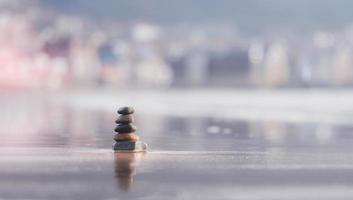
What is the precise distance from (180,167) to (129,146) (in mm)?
2737

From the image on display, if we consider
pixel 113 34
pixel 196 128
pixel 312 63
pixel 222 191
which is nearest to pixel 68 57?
pixel 113 34

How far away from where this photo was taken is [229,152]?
16.8 m

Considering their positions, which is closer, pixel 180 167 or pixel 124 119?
pixel 180 167

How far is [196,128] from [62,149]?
979 cm

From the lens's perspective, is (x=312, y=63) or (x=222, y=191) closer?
(x=222, y=191)

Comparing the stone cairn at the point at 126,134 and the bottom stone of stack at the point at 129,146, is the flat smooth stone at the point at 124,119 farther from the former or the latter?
the bottom stone of stack at the point at 129,146

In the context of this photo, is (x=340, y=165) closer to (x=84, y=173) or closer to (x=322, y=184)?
(x=322, y=184)

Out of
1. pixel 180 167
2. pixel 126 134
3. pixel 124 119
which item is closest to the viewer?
pixel 180 167

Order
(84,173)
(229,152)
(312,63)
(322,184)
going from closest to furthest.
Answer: (322,184) < (84,173) < (229,152) < (312,63)

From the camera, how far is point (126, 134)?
1625cm

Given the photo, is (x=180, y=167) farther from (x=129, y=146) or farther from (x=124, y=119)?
(x=129, y=146)

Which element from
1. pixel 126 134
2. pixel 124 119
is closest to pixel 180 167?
pixel 124 119

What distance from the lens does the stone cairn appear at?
16109 millimetres

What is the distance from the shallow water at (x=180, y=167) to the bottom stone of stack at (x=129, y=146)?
169 millimetres
